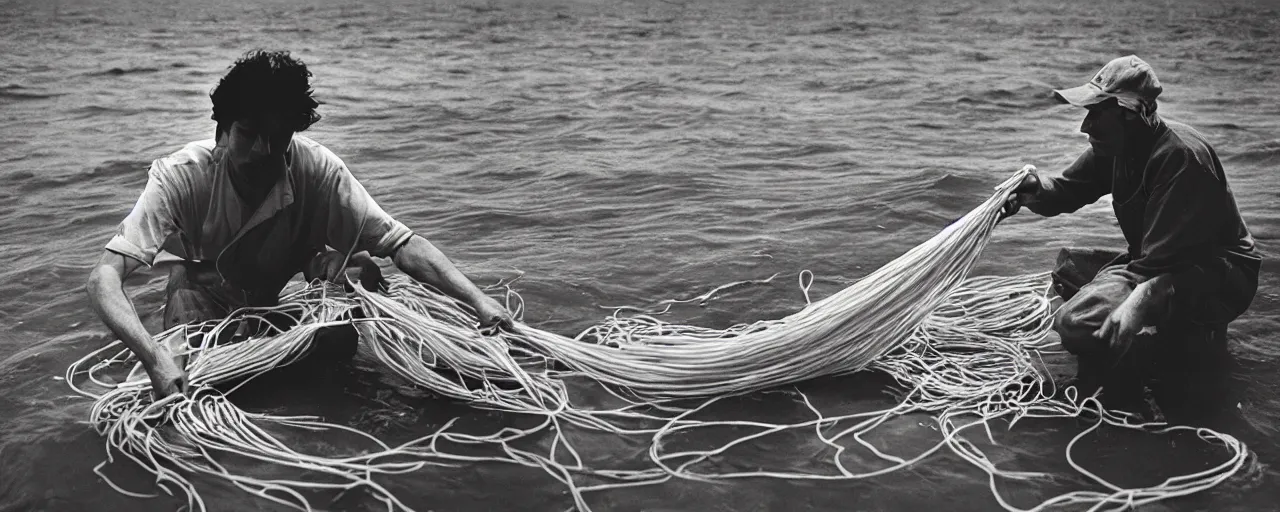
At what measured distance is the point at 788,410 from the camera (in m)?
3.63

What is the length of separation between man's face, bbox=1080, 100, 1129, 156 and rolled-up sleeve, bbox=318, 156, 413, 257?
222 centimetres

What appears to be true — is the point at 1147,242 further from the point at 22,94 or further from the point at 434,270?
the point at 22,94

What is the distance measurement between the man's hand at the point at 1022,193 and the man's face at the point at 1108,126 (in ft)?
0.85

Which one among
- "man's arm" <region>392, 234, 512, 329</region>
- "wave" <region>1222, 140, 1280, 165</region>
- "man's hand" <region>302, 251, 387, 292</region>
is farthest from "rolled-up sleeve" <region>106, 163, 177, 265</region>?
"wave" <region>1222, 140, 1280, 165</region>

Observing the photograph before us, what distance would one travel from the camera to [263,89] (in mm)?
3162

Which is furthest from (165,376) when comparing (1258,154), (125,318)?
(1258,154)

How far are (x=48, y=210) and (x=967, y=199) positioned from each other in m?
5.57

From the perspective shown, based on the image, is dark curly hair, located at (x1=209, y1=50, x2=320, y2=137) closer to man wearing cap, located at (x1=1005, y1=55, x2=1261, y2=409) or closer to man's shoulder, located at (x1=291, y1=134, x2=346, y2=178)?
man's shoulder, located at (x1=291, y1=134, x2=346, y2=178)

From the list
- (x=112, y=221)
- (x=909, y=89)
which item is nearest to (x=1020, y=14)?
(x=909, y=89)

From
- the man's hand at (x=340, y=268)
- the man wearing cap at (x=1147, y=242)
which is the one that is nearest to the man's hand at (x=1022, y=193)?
the man wearing cap at (x=1147, y=242)

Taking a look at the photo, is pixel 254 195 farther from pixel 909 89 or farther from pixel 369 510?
pixel 909 89

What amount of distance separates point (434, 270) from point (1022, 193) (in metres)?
1.99

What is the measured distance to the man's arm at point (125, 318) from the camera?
309cm

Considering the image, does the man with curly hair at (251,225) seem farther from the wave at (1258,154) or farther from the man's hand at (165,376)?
the wave at (1258,154)
